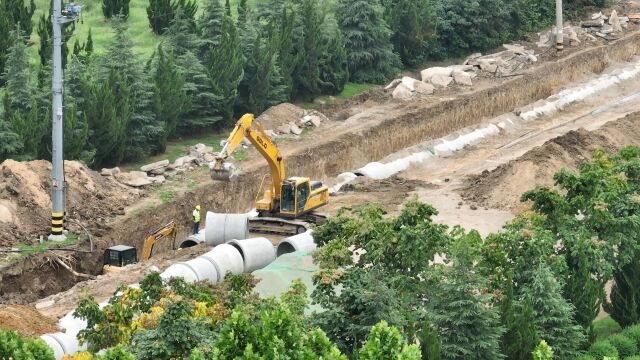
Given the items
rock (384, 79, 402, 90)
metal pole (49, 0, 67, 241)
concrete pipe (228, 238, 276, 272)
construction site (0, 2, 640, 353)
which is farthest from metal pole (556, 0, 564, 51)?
metal pole (49, 0, 67, 241)

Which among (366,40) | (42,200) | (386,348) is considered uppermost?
(386,348)

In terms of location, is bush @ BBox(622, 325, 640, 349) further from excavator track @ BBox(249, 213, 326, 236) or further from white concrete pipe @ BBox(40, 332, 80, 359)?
white concrete pipe @ BBox(40, 332, 80, 359)

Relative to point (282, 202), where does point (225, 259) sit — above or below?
below

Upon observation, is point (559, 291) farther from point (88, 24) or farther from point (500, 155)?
point (88, 24)

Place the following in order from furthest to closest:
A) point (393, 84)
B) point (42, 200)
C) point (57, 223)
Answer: point (393, 84), point (42, 200), point (57, 223)

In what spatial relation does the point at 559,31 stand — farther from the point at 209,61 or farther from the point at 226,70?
the point at 226,70

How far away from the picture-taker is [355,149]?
147 ft

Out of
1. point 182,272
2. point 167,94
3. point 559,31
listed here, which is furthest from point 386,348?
point 559,31

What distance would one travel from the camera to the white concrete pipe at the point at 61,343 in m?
25.1

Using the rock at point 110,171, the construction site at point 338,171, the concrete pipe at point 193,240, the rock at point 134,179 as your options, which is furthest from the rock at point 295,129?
the concrete pipe at point 193,240

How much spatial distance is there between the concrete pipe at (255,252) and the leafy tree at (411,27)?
23.6 meters

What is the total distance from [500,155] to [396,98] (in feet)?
21.0

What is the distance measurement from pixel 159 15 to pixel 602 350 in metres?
31.8

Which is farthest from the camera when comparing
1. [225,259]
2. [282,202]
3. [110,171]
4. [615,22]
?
[615,22]
